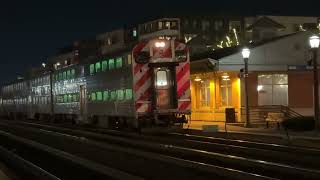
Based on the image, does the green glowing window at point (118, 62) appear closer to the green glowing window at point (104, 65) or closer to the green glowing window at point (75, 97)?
the green glowing window at point (104, 65)

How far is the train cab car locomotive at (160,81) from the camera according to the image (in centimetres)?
2688

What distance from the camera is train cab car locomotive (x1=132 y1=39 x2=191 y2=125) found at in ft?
88.2

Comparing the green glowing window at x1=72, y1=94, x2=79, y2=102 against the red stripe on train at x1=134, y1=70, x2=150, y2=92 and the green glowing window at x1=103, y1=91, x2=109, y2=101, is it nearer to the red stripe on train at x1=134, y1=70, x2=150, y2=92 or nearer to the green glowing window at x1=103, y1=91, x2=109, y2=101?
the green glowing window at x1=103, y1=91, x2=109, y2=101

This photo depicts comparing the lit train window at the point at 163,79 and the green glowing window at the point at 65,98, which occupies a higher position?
the lit train window at the point at 163,79

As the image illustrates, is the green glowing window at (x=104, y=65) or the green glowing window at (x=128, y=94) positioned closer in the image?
the green glowing window at (x=128, y=94)

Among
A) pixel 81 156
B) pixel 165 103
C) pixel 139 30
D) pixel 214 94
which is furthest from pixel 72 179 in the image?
pixel 139 30

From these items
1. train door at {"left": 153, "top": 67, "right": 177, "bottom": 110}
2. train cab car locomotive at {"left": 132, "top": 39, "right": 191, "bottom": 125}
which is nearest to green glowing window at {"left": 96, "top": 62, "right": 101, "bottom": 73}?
train cab car locomotive at {"left": 132, "top": 39, "right": 191, "bottom": 125}

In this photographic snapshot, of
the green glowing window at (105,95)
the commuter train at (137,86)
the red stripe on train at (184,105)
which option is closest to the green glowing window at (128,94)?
the commuter train at (137,86)

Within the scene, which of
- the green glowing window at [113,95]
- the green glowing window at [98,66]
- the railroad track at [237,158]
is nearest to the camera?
the railroad track at [237,158]

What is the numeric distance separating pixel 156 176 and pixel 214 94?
25676mm

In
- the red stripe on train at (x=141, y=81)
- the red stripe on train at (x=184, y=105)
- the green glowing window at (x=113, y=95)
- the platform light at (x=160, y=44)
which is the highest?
the platform light at (x=160, y=44)

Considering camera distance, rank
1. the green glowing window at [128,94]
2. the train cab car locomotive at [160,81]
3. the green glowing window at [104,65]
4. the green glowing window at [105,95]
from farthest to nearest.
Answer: the green glowing window at [105,95] → the green glowing window at [104,65] → the green glowing window at [128,94] → the train cab car locomotive at [160,81]

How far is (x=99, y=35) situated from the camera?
4525 inches

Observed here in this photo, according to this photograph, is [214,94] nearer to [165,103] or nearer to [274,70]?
[274,70]
